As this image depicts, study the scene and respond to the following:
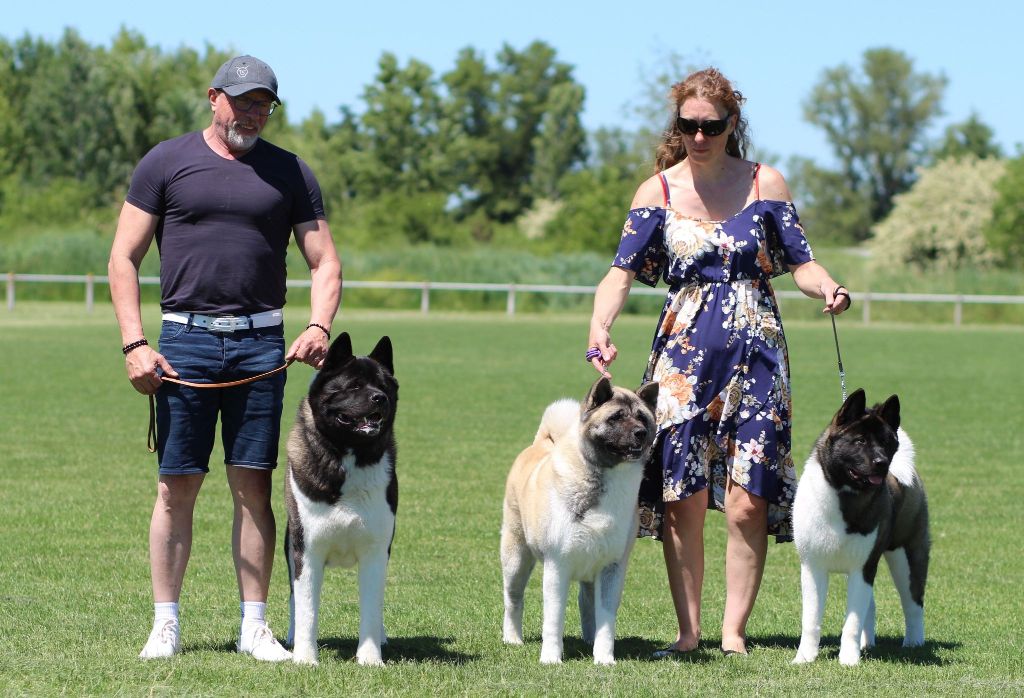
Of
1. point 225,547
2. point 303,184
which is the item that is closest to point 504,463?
point 225,547

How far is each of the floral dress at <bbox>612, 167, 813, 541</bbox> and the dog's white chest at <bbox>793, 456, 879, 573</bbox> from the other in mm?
220

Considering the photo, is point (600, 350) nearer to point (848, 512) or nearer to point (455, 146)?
point (848, 512)

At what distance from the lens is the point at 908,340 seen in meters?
31.1

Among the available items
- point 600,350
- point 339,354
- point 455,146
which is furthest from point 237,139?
point 455,146

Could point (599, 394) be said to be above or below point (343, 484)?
above

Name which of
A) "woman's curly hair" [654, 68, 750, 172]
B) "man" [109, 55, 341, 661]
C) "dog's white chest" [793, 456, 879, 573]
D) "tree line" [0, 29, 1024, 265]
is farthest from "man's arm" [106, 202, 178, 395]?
"tree line" [0, 29, 1024, 265]

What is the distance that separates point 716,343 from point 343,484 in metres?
1.70

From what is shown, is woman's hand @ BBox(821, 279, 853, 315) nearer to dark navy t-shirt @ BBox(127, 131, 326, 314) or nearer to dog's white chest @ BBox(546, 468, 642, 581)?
dog's white chest @ BBox(546, 468, 642, 581)

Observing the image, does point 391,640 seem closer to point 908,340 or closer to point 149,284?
point 908,340

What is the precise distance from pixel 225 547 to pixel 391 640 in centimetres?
256

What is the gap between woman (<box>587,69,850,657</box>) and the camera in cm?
A: 588

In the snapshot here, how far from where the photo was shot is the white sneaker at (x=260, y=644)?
5.49m

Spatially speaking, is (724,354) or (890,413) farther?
(724,354)

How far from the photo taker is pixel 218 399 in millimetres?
5555
